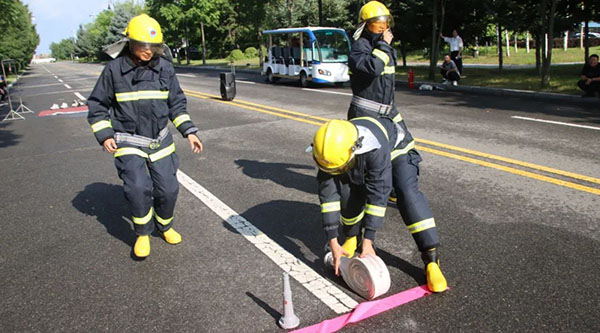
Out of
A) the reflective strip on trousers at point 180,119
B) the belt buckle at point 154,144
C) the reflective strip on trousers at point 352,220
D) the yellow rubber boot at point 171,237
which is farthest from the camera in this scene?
the yellow rubber boot at point 171,237

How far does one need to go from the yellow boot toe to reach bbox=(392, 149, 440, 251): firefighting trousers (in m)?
0.14

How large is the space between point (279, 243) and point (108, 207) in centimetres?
242

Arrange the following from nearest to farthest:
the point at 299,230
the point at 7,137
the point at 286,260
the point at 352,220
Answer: the point at 352,220 < the point at 286,260 < the point at 299,230 < the point at 7,137

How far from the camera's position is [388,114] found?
396 cm

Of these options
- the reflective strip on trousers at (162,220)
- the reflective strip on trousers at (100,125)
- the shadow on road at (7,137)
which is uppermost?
the reflective strip on trousers at (100,125)

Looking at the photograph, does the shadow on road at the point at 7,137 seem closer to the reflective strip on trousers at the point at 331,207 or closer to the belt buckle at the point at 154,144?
the belt buckle at the point at 154,144

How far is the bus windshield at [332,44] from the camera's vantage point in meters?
18.8

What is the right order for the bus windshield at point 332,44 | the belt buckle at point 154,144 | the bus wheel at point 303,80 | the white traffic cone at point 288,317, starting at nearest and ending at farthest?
the white traffic cone at point 288,317
the belt buckle at point 154,144
the bus windshield at point 332,44
the bus wheel at point 303,80

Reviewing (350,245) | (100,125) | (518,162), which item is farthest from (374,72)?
(518,162)

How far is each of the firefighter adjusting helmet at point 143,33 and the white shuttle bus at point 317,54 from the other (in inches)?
584

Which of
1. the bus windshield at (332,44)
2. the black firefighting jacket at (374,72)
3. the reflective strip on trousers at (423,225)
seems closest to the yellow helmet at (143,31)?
the black firefighting jacket at (374,72)

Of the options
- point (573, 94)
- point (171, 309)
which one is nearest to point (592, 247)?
point (171, 309)

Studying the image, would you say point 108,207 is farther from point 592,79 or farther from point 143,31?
point 592,79

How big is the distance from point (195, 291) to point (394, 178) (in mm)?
1668
